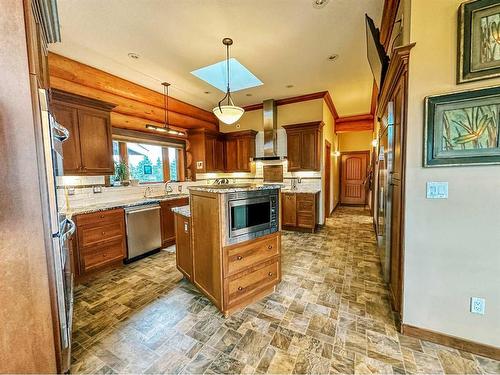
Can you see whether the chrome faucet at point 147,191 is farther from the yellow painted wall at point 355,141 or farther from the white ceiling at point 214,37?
the yellow painted wall at point 355,141

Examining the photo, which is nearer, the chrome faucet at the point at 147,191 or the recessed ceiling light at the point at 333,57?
the recessed ceiling light at the point at 333,57

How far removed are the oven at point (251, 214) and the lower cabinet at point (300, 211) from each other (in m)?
2.53

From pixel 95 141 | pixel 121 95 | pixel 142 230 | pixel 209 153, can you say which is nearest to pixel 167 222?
pixel 142 230

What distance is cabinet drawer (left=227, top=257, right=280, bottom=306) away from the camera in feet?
6.88

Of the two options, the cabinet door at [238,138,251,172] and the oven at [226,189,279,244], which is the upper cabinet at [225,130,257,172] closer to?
the cabinet door at [238,138,251,172]

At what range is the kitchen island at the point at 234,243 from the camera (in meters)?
2.01

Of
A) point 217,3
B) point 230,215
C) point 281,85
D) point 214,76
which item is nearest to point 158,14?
point 217,3

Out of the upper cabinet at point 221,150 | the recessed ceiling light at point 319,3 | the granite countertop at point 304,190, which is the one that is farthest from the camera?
the upper cabinet at point 221,150

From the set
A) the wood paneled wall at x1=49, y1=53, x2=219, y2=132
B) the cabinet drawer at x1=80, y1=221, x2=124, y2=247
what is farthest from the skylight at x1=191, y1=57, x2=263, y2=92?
the cabinet drawer at x1=80, y1=221, x2=124, y2=247

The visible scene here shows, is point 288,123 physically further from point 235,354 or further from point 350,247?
point 235,354

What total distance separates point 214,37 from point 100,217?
295 centimetres

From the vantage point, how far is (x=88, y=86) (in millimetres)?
3477

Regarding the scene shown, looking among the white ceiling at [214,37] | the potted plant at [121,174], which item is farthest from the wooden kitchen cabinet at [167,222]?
the white ceiling at [214,37]

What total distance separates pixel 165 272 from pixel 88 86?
3.25 meters
